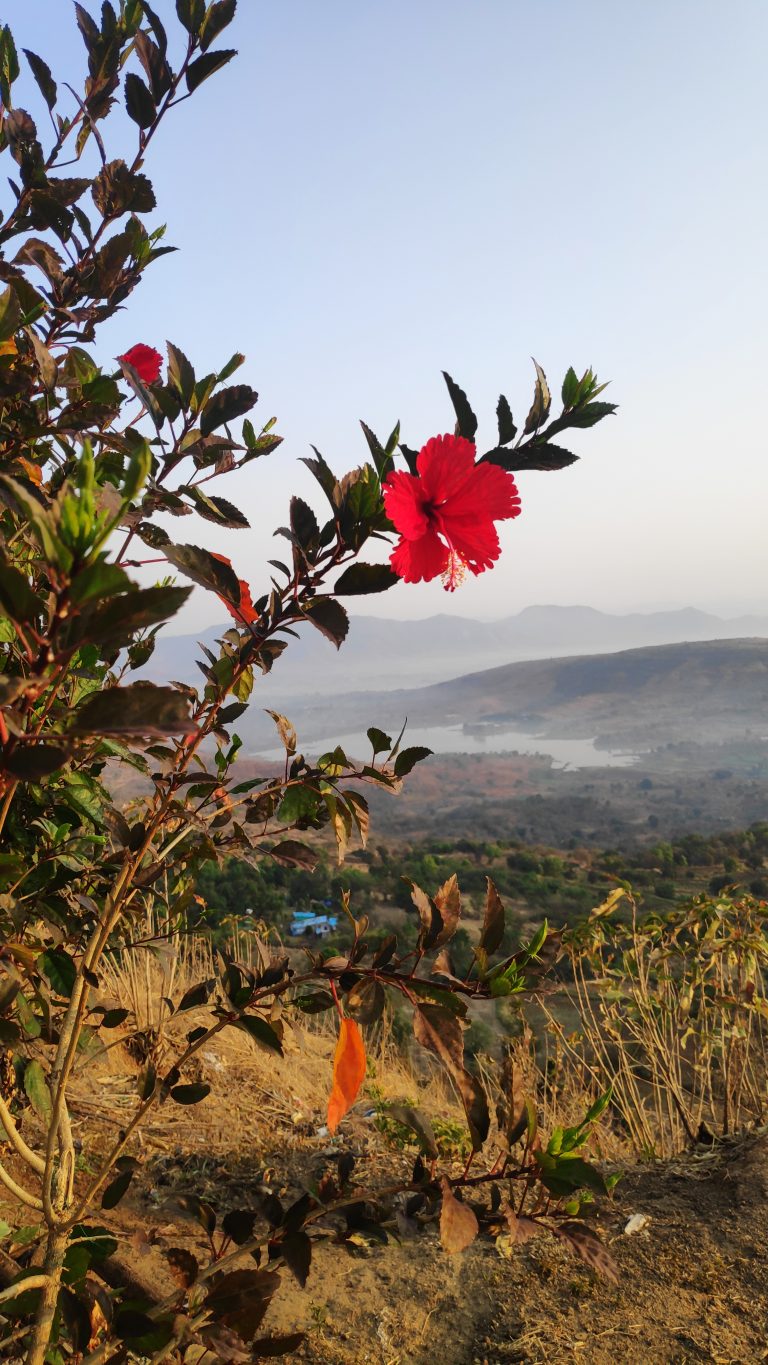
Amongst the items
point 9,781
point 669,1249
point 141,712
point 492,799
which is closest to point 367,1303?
point 669,1249

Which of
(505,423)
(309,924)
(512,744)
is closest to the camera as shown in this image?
(505,423)

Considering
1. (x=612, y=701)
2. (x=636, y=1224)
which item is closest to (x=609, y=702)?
(x=612, y=701)

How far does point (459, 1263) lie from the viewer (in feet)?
5.23

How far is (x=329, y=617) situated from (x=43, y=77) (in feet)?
3.86

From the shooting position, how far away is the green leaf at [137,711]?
0.47m

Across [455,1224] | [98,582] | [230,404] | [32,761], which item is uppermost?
[230,404]

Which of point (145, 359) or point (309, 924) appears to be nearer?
point (145, 359)

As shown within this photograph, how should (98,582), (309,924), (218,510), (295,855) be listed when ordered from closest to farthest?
(98,582)
(218,510)
(295,855)
(309,924)

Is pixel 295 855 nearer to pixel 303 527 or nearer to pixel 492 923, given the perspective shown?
pixel 492 923

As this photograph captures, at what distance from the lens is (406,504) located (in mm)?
709

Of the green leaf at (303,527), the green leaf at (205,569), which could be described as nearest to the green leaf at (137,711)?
the green leaf at (205,569)

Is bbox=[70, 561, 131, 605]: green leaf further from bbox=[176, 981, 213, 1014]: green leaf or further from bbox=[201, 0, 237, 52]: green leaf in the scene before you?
bbox=[201, 0, 237, 52]: green leaf

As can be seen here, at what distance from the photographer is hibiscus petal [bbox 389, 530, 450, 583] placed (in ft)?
2.45

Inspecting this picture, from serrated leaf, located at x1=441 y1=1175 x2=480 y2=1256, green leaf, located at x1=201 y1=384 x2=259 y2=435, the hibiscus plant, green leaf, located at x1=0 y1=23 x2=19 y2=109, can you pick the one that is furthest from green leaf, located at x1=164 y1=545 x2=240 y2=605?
green leaf, located at x1=0 y1=23 x2=19 y2=109
